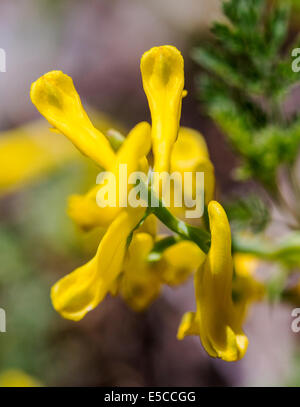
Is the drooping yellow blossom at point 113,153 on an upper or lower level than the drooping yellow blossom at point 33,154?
lower

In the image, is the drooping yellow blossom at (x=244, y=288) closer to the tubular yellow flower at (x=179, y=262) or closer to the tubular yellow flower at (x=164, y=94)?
the tubular yellow flower at (x=179, y=262)

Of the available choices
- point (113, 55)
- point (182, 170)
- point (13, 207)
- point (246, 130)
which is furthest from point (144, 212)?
point (113, 55)

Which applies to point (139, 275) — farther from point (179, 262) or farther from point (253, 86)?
point (253, 86)

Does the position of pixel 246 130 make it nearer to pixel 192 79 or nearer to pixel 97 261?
pixel 97 261

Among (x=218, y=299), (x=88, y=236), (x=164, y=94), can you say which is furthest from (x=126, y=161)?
A: (x=88, y=236)

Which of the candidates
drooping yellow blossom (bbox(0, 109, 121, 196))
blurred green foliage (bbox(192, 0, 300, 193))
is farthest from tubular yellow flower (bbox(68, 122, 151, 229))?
drooping yellow blossom (bbox(0, 109, 121, 196))

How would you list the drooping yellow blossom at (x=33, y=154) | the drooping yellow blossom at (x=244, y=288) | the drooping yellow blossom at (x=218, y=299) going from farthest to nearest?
1. the drooping yellow blossom at (x=33, y=154)
2. the drooping yellow blossom at (x=244, y=288)
3. the drooping yellow blossom at (x=218, y=299)

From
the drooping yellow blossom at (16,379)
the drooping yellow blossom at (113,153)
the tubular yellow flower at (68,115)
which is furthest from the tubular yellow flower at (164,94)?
the drooping yellow blossom at (16,379)
